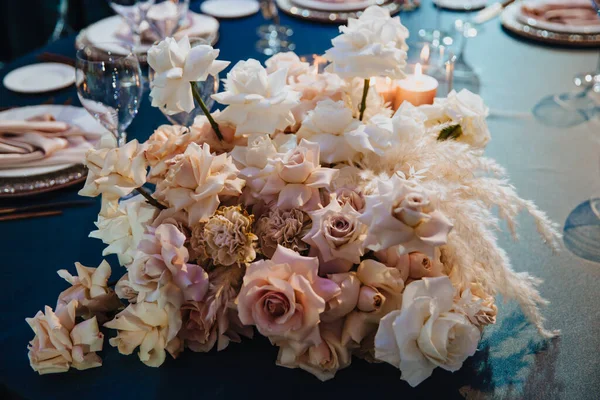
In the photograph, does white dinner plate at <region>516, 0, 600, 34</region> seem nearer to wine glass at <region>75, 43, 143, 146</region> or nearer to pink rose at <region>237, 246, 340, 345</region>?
wine glass at <region>75, 43, 143, 146</region>

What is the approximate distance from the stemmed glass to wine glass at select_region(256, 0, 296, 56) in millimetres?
679

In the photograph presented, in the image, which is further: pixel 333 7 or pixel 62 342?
pixel 333 7

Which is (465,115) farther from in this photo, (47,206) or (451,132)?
(47,206)

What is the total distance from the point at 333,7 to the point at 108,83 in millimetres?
995

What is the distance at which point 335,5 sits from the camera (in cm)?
182

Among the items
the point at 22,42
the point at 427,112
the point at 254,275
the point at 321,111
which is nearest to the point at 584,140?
the point at 427,112

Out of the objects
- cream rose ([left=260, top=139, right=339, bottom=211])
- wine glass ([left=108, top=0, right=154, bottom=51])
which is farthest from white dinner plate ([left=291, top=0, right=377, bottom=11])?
cream rose ([left=260, top=139, right=339, bottom=211])

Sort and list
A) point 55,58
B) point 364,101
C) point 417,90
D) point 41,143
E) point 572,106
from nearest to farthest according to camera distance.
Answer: point 364,101
point 417,90
point 41,143
point 572,106
point 55,58

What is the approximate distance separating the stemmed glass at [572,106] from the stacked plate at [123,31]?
2.87 feet

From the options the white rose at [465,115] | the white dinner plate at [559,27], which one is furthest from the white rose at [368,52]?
the white dinner plate at [559,27]

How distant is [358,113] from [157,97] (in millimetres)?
287

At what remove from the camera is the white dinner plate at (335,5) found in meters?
1.81

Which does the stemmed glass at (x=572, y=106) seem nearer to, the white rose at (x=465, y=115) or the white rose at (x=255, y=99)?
the white rose at (x=465, y=115)

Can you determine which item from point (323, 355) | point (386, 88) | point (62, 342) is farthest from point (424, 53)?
point (62, 342)
